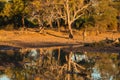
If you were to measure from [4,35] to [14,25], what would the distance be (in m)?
13.5

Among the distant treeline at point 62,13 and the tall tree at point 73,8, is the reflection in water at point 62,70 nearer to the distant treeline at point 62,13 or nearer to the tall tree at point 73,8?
the tall tree at point 73,8

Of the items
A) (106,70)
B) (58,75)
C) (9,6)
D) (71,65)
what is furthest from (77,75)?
(9,6)

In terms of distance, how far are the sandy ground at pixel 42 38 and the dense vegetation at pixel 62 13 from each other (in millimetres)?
1530

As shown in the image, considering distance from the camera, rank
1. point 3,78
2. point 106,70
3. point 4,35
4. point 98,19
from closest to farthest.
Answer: point 3,78 → point 106,70 → point 4,35 → point 98,19

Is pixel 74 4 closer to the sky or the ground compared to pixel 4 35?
closer to the sky

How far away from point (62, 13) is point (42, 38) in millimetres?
8028

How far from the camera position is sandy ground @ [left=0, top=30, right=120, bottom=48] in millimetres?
41031

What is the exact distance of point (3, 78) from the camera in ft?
62.6

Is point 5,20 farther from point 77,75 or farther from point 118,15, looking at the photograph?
point 77,75

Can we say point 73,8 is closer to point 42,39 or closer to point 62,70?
point 42,39

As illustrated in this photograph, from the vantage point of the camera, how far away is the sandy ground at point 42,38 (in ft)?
135

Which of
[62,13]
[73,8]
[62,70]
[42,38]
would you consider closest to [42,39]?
[42,38]

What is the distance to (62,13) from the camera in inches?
2119

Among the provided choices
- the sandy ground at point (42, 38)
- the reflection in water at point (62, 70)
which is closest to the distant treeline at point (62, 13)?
the sandy ground at point (42, 38)
